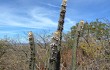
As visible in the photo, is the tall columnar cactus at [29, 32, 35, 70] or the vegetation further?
the vegetation

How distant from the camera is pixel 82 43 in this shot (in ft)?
101

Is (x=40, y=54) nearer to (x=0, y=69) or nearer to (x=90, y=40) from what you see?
(x=90, y=40)

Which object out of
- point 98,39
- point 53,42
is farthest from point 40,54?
point 53,42

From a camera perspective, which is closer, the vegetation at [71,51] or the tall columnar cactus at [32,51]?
the tall columnar cactus at [32,51]

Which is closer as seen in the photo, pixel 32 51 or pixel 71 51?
pixel 32 51

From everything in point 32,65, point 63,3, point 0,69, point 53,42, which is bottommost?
point 0,69

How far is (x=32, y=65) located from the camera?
741 cm

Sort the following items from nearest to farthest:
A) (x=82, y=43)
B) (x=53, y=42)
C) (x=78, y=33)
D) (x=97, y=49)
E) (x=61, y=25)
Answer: (x=53, y=42) < (x=61, y=25) < (x=78, y=33) < (x=97, y=49) < (x=82, y=43)

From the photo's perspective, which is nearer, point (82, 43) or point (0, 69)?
point (82, 43)

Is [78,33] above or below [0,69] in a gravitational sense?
above

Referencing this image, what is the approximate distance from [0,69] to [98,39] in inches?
541

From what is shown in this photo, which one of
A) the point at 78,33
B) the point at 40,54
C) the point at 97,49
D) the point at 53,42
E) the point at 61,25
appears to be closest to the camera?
the point at 53,42

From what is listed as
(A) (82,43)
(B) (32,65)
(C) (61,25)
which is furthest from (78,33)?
(A) (82,43)

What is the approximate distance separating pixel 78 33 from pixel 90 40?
878 inches
